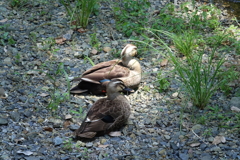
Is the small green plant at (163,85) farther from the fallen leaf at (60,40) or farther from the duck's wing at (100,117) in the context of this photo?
the fallen leaf at (60,40)

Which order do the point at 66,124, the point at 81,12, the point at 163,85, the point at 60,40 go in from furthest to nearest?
1. the point at 81,12
2. the point at 60,40
3. the point at 163,85
4. the point at 66,124

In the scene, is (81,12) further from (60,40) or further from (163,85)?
(163,85)

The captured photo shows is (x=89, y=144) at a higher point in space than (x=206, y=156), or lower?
lower

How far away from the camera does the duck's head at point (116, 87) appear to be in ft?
16.3

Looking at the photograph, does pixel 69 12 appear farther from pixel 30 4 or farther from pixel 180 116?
pixel 180 116

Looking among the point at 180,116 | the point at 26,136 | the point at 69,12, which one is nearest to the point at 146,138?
the point at 180,116

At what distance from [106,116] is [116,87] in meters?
0.55

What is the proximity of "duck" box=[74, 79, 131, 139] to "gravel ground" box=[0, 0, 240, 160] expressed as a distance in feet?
0.36

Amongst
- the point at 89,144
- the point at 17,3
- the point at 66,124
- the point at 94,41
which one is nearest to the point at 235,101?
the point at 89,144

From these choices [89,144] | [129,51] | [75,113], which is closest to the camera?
[89,144]

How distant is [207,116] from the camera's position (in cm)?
484

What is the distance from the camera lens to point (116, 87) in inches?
198

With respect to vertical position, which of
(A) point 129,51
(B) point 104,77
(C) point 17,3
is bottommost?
(B) point 104,77

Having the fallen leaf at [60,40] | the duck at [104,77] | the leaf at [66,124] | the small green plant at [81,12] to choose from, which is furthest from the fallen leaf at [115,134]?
the small green plant at [81,12]
